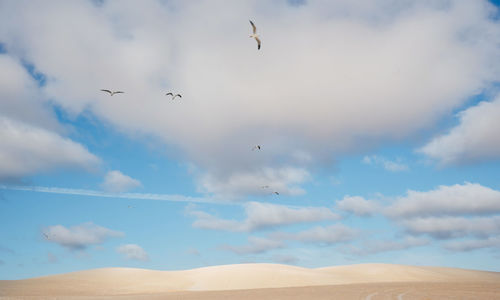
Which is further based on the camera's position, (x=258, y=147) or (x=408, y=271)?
(x=408, y=271)

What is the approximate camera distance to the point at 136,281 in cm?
9056

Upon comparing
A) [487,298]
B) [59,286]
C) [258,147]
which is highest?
[258,147]

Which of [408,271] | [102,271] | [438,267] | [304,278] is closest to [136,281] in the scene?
[102,271]

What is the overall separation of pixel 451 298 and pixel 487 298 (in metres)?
2.87

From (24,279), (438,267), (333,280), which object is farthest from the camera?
(438,267)

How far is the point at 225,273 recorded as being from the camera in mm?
94938

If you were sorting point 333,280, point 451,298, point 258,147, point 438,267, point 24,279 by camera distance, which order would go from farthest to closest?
point 438,267, point 24,279, point 333,280, point 258,147, point 451,298

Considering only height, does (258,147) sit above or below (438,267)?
above

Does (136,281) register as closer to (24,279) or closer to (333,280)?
(24,279)

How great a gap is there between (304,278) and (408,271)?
38.3 m

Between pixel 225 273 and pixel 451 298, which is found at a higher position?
pixel 225 273

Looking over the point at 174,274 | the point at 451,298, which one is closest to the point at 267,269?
the point at 174,274

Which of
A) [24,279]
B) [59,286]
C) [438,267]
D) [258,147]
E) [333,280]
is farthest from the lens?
[438,267]

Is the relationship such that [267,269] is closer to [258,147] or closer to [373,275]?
[373,275]
